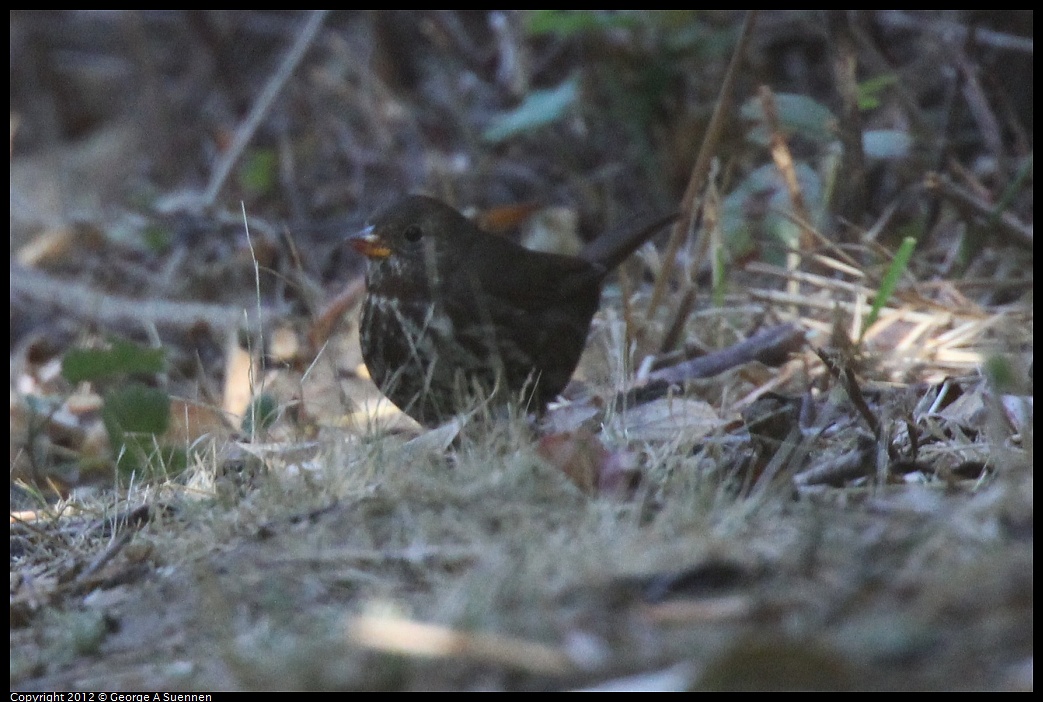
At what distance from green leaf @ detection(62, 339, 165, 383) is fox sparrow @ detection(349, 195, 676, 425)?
597 mm

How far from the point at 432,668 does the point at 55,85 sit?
803 centimetres

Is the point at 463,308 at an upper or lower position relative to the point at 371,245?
lower

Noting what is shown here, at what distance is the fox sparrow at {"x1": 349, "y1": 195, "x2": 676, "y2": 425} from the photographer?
3.39 metres

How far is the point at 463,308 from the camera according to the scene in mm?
3564

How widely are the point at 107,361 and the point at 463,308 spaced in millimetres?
972

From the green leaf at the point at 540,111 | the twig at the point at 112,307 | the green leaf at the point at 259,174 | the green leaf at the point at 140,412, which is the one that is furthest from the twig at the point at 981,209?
the green leaf at the point at 259,174

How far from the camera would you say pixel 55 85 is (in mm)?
8750

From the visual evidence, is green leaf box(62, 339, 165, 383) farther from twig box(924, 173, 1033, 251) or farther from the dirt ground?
twig box(924, 173, 1033, 251)

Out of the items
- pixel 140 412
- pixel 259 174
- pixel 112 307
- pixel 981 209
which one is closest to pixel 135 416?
pixel 140 412

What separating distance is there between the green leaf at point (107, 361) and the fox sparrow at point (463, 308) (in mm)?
597

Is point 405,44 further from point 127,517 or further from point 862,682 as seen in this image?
point 862,682

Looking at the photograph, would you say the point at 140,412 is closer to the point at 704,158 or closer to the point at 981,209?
the point at 704,158

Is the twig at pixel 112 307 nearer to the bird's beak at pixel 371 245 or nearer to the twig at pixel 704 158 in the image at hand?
the bird's beak at pixel 371 245

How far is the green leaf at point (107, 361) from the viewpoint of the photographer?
11.7 ft
